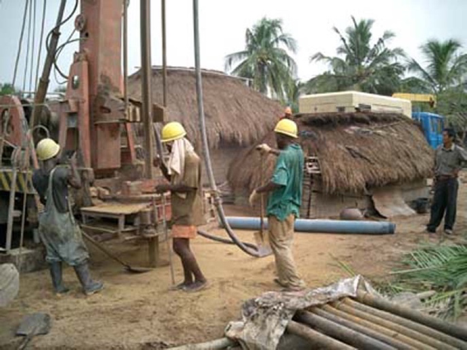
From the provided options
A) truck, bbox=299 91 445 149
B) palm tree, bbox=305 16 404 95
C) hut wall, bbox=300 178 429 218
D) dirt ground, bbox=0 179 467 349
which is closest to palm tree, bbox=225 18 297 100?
palm tree, bbox=305 16 404 95

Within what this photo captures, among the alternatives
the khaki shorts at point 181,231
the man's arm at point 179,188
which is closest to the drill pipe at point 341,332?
the khaki shorts at point 181,231

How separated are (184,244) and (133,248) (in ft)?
7.44

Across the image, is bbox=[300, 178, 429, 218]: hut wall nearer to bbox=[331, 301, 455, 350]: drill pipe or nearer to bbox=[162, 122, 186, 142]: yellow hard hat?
bbox=[162, 122, 186, 142]: yellow hard hat

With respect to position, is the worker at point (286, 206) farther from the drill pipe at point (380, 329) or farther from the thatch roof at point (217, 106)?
the thatch roof at point (217, 106)

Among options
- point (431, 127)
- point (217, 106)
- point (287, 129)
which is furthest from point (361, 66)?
point (287, 129)

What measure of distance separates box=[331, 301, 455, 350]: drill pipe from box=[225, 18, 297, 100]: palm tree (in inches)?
897

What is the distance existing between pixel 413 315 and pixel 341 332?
647 millimetres

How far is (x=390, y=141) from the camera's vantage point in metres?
13.6

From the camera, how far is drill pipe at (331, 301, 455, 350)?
3.31m

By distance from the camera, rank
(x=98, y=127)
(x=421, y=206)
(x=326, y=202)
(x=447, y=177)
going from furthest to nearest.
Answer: (x=421, y=206) → (x=326, y=202) → (x=447, y=177) → (x=98, y=127)

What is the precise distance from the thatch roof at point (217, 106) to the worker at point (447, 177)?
20.3 feet

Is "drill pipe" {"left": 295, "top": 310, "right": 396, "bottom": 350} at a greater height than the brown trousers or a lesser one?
lesser

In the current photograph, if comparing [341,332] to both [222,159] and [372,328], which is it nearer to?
[372,328]

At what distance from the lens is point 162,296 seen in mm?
5105
